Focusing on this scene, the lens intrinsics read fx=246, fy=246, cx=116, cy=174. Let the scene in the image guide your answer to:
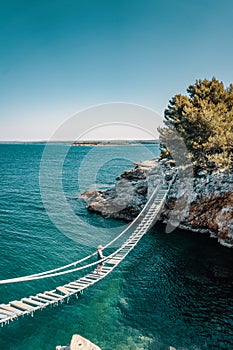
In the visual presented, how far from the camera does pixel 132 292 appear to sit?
1325 centimetres

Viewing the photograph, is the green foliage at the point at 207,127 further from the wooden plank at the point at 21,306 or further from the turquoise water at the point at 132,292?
the wooden plank at the point at 21,306

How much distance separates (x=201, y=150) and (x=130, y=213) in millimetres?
9352

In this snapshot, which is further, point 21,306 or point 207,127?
point 207,127

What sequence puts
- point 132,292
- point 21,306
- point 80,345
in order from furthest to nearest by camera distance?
1. point 132,292
2. point 21,306
3. point 80,345

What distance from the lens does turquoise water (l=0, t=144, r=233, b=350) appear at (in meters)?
10.2

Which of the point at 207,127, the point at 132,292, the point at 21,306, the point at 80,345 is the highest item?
the point at 207,127

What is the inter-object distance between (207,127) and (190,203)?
6.76m

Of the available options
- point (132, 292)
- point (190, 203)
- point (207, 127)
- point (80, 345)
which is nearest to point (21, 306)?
point (80, 345)

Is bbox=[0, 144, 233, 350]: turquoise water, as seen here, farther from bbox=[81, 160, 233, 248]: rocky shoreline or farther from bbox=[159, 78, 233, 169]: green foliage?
bbox=[159, 78, 233, 169]: green foliage

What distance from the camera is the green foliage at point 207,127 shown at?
20703mm

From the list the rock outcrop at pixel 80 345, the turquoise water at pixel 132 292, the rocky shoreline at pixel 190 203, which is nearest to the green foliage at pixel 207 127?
the rocky shoreline at pixel 190 203

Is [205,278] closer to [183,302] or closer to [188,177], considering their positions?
[183,302]

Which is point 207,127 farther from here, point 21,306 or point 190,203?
point 21,306

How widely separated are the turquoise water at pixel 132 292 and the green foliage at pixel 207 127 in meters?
7.13
